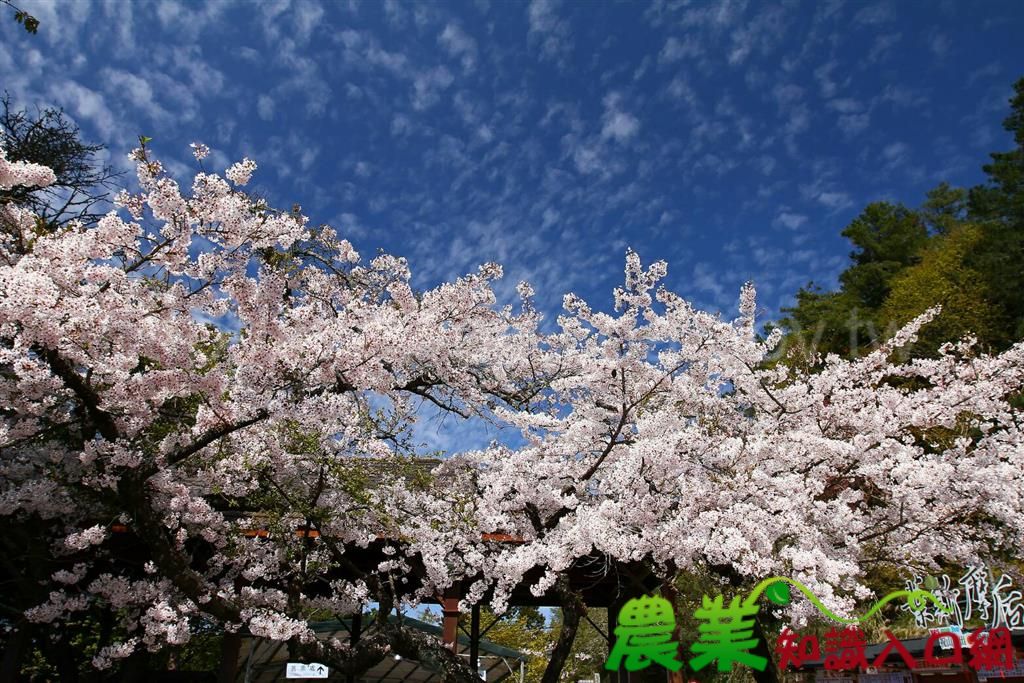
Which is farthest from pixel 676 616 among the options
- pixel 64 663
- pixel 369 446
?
pixel 64 663

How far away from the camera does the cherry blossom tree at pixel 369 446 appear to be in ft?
16.0

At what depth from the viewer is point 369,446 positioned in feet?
20.2

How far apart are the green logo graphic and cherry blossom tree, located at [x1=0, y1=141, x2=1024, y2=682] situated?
32 centimetres

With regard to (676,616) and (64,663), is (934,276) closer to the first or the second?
(676,616)

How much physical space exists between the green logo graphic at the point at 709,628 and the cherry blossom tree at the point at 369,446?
32cm

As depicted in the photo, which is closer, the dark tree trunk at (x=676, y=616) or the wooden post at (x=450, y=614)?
the dark tree trunk at (x=676, y=616)

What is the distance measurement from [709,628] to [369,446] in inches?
150

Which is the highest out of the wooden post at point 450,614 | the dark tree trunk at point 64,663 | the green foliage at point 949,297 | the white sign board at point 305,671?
the green foliage at point 949,297

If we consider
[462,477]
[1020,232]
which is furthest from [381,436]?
[1020,232]

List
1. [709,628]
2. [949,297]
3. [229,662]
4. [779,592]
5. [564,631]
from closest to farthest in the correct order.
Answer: [779,592] < [709,628] < [564,631] < [229,662] < [949,297]

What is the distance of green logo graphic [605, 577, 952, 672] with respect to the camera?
5.46 m

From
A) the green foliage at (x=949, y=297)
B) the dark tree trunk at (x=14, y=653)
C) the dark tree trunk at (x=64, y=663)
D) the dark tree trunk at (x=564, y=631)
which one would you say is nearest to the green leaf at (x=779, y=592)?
the dark tree trunk at (x=564, y=631)

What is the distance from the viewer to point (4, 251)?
16.4 feet

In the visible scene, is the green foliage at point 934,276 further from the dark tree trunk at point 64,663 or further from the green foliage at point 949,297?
the dark tree trunk at point 64,663
